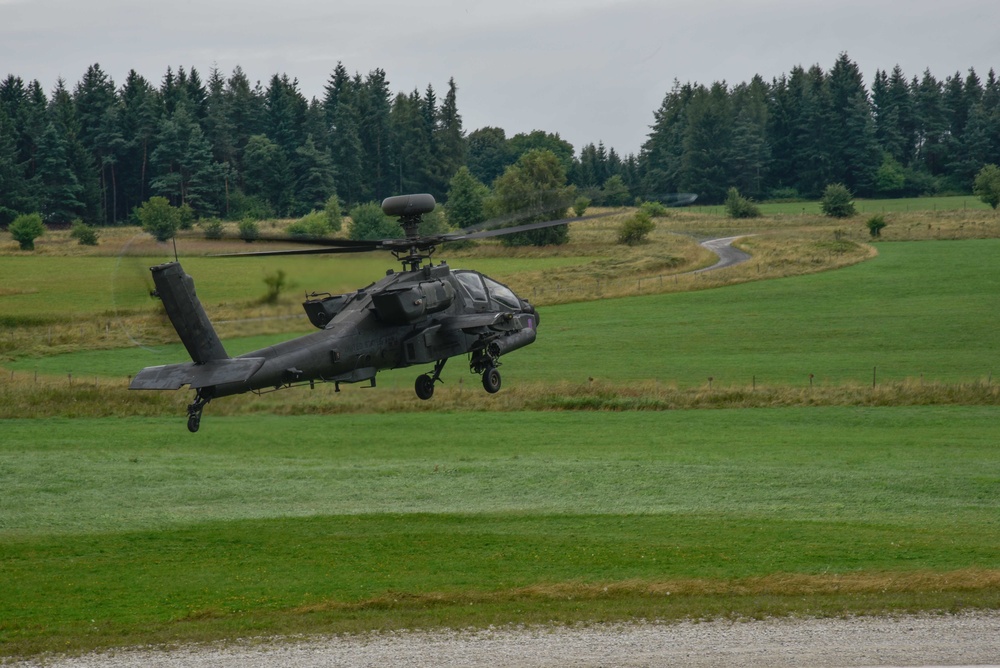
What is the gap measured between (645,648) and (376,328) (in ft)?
29.5

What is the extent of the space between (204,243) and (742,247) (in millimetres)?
102580

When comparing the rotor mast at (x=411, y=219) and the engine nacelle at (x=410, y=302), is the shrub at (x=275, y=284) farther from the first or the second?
the rotor mast at (x=411, y=219)

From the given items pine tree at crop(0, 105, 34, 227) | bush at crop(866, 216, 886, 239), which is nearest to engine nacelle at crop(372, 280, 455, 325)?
pine tree at crop(0, 105, 34, 227)

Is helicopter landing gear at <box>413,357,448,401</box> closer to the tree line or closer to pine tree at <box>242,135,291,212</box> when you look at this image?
pine tree at <box>242,135,291,212</box>

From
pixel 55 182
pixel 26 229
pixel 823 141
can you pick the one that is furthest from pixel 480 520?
pixel 823 141

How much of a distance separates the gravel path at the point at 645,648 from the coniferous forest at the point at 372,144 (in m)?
58.2

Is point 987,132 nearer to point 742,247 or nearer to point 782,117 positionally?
point 782,117

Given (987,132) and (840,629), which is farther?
(987,132)

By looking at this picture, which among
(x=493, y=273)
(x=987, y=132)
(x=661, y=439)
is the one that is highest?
(x=987, y=132)

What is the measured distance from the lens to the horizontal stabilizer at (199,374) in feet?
68.1

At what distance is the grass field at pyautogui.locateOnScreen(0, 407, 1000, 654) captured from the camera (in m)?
27.4

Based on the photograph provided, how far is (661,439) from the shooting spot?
50719 millimetres

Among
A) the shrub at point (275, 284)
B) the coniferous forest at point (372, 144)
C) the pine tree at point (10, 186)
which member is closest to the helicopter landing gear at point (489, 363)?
the shrub at point (275, 284)

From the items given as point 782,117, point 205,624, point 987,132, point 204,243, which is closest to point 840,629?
point 205,624
